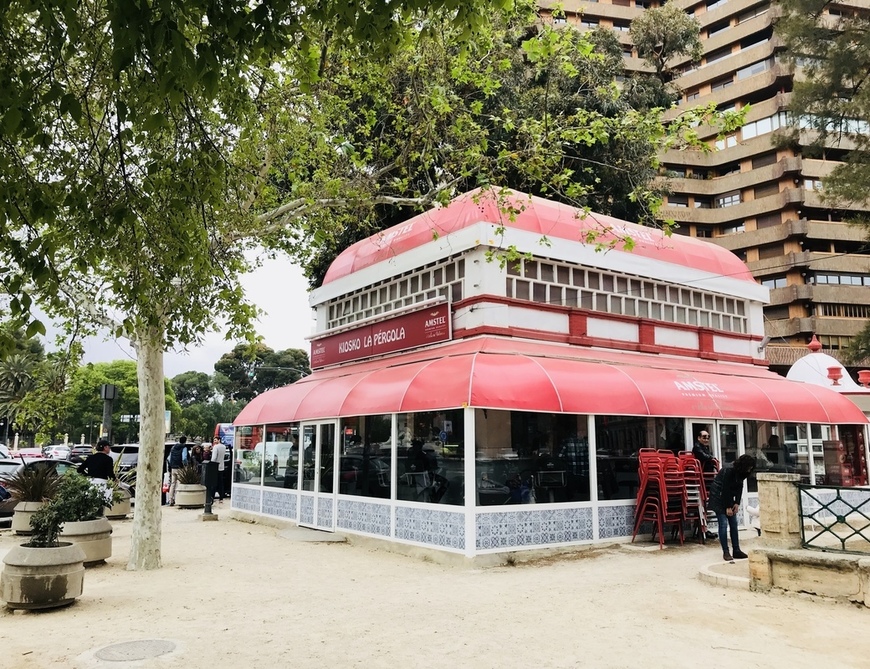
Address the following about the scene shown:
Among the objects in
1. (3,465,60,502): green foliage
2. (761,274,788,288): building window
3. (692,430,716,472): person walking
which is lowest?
(3,465,60,502): green foliage

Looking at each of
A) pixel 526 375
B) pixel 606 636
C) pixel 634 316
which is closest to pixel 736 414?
pixel 634 316

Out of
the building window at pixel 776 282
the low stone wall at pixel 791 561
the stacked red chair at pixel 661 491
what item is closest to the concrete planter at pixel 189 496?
the stacked red chair at pixel 661 491

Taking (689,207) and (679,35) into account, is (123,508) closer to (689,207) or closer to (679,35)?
(679,35)

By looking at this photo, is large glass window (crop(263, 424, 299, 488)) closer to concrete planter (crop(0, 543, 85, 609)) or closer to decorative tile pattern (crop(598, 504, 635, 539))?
decorative tile pattern (crop(598, 504, 635, 539))

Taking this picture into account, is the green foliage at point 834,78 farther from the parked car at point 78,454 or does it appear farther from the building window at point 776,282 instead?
the parked car at point 78,454

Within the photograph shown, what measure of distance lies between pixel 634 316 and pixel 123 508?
13.2 m

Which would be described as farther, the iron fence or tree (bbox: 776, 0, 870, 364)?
tree (bbox: 776, 0, 870, 364)

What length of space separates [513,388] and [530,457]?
1394 millimetres

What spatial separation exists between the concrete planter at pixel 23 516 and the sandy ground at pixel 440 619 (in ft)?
11.6

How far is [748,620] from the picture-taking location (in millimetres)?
6801

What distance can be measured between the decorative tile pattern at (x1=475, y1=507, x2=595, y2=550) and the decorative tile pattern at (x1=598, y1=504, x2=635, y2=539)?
0.83 feet

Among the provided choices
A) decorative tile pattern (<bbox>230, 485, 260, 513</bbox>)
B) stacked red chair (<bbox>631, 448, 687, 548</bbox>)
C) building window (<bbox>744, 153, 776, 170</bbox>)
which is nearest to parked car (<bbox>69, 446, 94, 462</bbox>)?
decorative tile pattern (<bbox>230, 485, 260, 513</bbox>)

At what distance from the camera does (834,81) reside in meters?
20.2

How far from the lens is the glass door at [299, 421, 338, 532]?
1368 centimetres
